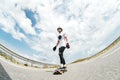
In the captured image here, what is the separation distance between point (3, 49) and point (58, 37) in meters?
6.74

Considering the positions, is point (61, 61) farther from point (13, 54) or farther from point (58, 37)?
point (13, 54)

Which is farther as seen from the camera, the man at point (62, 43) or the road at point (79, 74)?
the man at point (62, 43)

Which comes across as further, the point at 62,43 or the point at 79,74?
the point at 62,43

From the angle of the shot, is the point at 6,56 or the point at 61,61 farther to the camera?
the point at 6,56

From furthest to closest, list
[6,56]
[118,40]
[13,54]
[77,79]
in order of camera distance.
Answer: [118,40], [13,54], [6,56], [77,79]

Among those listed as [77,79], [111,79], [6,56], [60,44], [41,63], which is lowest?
[111,79]

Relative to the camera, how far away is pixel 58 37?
9.99 metres

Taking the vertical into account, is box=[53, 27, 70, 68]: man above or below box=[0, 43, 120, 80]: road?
above

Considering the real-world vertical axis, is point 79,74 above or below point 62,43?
below

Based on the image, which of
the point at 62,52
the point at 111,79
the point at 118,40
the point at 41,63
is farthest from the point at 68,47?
the point at 118,40

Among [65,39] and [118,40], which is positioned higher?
[118,40]

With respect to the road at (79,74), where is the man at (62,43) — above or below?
above

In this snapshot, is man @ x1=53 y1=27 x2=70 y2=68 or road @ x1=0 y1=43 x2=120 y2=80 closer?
road @ x1=0 y1=43 x2=120 y2=80

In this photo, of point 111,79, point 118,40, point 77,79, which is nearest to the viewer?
point 111,79
